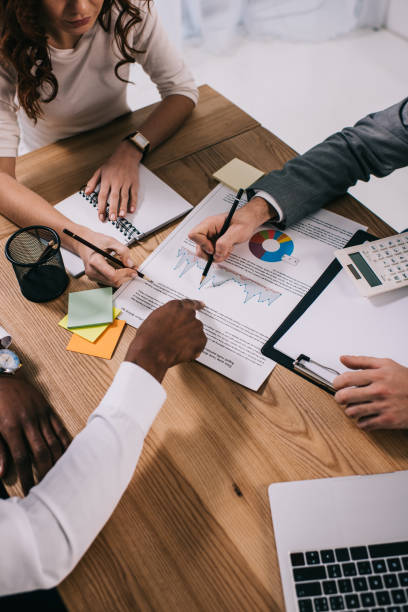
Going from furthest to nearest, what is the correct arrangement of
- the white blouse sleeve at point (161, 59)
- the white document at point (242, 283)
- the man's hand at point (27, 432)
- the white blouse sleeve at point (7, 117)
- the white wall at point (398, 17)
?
the white wall at point (398, 17) < the white blouse sleeve at point (161, 59) < the white blouse sleeve at point (7, 117) < the white document at point (242, 283) < the man's hand at point (27, 432)

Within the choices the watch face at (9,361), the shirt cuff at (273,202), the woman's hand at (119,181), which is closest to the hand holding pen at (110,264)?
the woman's hand at (119,181)

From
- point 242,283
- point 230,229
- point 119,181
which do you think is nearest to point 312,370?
point 242,283

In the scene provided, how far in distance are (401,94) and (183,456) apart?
2558 mm

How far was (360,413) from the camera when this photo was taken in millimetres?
671

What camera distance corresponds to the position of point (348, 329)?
76cm

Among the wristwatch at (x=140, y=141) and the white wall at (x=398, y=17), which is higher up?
the white wall at (x=398, y=17)

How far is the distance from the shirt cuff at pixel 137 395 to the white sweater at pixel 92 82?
2.22 ft

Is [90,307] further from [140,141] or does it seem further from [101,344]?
[140,141]

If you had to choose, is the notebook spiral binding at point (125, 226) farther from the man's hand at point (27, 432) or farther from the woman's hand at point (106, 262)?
the man's hand at point (27, 432)

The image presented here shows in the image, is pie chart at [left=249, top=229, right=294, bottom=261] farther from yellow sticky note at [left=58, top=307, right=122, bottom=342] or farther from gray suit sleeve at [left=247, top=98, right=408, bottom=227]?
yellow sticky note at [left=58, top=307, right=122, bottom=342]

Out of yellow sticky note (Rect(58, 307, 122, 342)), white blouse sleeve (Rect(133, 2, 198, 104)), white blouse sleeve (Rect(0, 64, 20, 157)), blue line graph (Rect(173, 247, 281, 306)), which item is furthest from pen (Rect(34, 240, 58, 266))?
white blouse sleeve (Rect(133, 2, 198, 104))

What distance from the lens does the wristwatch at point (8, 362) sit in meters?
0.73

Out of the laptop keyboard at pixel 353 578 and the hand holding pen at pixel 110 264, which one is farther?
the hand holding pen at pixel 110 264

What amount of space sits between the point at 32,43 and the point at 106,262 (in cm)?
54
